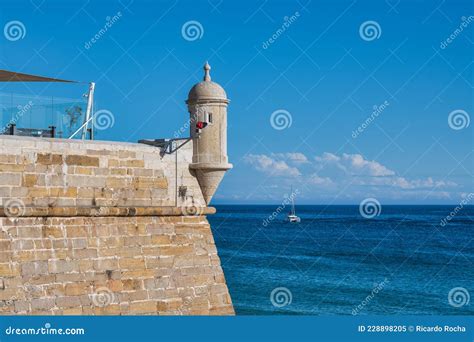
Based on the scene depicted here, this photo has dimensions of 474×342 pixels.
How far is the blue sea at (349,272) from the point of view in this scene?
3400 centimetres

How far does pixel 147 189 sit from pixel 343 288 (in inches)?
1052

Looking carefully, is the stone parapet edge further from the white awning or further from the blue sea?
the blue sea

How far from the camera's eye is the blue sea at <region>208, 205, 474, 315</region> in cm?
3400

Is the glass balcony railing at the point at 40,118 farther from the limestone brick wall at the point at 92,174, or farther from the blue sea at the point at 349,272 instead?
the blue sea at the point at 349,272

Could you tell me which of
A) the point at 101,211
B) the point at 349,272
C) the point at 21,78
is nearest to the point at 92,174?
the point at 101,211

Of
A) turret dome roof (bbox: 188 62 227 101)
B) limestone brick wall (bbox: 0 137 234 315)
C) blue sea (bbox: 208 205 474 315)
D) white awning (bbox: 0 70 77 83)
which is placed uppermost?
blue sea (bbox: 208 205 474 315)

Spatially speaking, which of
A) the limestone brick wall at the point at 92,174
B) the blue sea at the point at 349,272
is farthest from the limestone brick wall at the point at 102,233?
the blue sea at the point at 349,272

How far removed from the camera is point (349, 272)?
44.7 m

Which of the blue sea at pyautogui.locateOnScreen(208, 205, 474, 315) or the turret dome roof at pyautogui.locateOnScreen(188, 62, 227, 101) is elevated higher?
the blue sea at pyautogui.locateOnScreen(208, 205, 474, 315)

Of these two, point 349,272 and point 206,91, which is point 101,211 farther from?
point 349,272

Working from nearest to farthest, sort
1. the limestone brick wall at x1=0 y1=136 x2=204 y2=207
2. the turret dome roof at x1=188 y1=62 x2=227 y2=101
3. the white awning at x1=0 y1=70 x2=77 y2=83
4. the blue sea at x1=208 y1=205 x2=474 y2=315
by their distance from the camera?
the limestone brick wall at x1=0 y1=136 x2=204 y2=207, the turret dome roof at x1=188 y1=62 x2=227 y2=101, the white awning at x1=0 y1=70 x2=77 y2=83, the blue sea at x1=208 y1=205 x2=474 y2=315

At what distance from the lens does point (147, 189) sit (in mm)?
13312

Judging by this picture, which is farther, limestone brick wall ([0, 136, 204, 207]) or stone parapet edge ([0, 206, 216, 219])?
limestone brick wall ([0, 136, 204, 207])

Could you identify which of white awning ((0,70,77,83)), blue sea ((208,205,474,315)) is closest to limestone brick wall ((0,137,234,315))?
white awning ((0,70,77,83))
